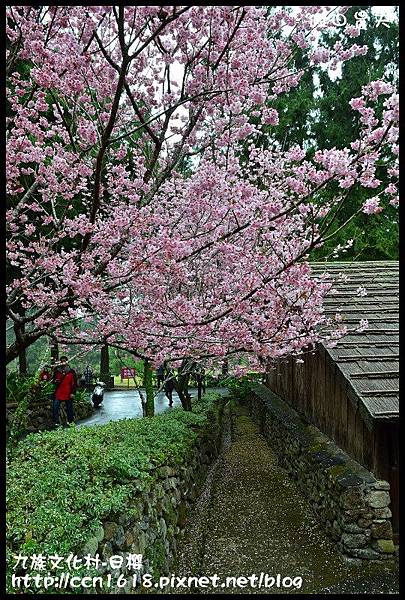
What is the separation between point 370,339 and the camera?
263 inches

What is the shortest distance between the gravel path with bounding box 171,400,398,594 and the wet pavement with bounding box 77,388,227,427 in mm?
5275

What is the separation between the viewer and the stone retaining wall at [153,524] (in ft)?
12.5

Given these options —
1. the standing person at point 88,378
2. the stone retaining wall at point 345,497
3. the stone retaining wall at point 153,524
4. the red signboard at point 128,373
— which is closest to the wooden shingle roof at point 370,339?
the stone retaining wall at point 345,497

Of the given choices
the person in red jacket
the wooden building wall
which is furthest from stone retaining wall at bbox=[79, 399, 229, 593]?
the person in red jacket

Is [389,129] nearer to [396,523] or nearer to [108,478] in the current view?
[108,478]

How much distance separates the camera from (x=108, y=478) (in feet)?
14.5

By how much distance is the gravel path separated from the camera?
508 cm

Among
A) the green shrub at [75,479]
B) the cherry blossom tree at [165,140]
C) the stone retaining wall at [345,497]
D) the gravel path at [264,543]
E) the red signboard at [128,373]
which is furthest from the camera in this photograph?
the red signboard at [128,373]

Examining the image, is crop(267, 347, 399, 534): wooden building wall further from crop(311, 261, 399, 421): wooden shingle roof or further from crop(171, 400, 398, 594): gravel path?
crop(171, 400, 398, 594): gravel path

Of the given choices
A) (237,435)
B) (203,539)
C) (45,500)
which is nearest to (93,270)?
(45,500)

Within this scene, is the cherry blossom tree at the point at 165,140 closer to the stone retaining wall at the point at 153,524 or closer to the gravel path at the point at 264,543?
the stone retaining wall at the point at 153,524

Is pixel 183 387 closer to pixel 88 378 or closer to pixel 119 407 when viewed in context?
pixel 119 407

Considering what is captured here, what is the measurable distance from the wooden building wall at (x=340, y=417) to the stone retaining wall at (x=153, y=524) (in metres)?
2.04
